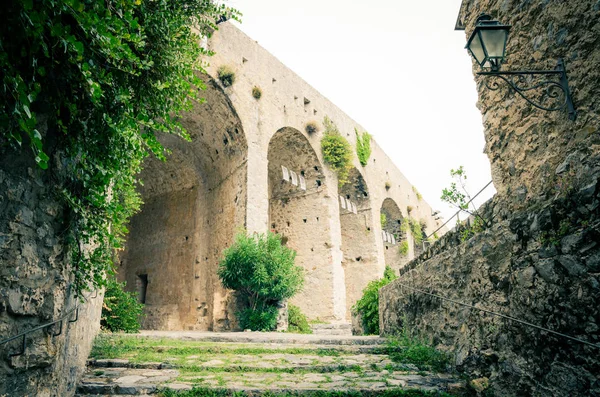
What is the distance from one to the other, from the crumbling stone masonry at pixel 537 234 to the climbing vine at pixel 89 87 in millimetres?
2993

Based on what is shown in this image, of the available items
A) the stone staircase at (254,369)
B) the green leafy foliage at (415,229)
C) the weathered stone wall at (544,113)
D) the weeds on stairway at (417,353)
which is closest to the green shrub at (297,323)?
the stone staircase at (254,369)

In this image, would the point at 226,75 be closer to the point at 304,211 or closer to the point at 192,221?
the point at 192,221

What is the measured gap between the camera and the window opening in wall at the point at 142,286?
53.8 feet

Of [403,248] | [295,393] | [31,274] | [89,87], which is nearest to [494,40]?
[89,87]

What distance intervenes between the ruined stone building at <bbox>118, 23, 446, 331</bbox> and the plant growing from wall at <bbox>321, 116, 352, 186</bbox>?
36 centimetres

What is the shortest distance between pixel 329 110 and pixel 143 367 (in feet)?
46.9

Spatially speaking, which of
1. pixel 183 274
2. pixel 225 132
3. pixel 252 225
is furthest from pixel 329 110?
pixel 183 274

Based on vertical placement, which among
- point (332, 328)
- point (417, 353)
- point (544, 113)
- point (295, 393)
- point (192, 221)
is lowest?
point (295, 393)

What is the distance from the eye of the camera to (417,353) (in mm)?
5027

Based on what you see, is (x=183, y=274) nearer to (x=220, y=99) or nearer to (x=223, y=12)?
(x=220, y=99)

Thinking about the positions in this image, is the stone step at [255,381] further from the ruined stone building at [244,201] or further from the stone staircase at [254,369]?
the ruined stone building at [244,201]

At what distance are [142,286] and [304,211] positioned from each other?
292 inches

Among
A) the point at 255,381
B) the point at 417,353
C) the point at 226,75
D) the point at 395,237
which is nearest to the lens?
the point at 255,381

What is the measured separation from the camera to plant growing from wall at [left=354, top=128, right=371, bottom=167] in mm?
18906
